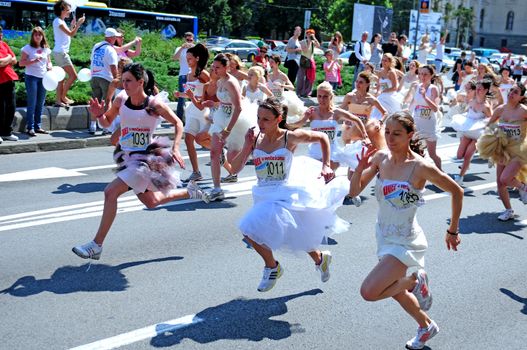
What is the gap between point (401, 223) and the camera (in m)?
5.40

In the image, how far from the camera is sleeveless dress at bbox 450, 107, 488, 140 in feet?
39.2

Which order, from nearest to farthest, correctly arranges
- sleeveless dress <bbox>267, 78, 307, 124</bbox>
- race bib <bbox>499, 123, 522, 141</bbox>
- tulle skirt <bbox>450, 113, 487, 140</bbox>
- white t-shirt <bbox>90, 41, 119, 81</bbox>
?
race bib <bbox>499, 123, 522, 141</bbox> → tulle skirt <bbox>450, 113, 487, 140</bbox> → white t-shirt <bbox>90, 41, 119, 81</bbox> → sleeveless dress <bbox>267, 78, 307, 124</bbox>

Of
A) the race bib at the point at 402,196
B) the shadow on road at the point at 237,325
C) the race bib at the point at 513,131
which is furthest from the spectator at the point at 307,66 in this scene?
the race bib at the point at 402,196

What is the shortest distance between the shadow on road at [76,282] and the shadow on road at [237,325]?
1.01 m

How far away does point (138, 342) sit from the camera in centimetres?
530

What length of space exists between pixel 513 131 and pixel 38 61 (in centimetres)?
896

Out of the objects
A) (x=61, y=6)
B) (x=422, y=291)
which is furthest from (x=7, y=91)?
(x=422, y=291)

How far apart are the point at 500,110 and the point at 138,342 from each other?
6.72 meters

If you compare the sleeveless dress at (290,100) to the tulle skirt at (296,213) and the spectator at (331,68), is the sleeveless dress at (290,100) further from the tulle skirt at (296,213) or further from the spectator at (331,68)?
the tulle skirt at (296,213)

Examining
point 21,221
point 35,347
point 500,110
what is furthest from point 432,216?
point 35,347

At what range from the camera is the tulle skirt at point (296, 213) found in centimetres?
612

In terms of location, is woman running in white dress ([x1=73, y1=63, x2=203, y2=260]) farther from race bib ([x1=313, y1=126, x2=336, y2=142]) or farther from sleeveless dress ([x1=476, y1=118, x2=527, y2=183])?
sleeveless dress ([x1=476, y1=118, x2=527, y2=183])

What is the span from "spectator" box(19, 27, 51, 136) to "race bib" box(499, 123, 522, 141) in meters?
8.70

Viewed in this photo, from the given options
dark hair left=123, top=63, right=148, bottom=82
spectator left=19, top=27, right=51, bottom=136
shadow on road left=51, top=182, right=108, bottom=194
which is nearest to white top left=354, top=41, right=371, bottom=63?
spectator left=19, top=27, right=51, bottom=136
